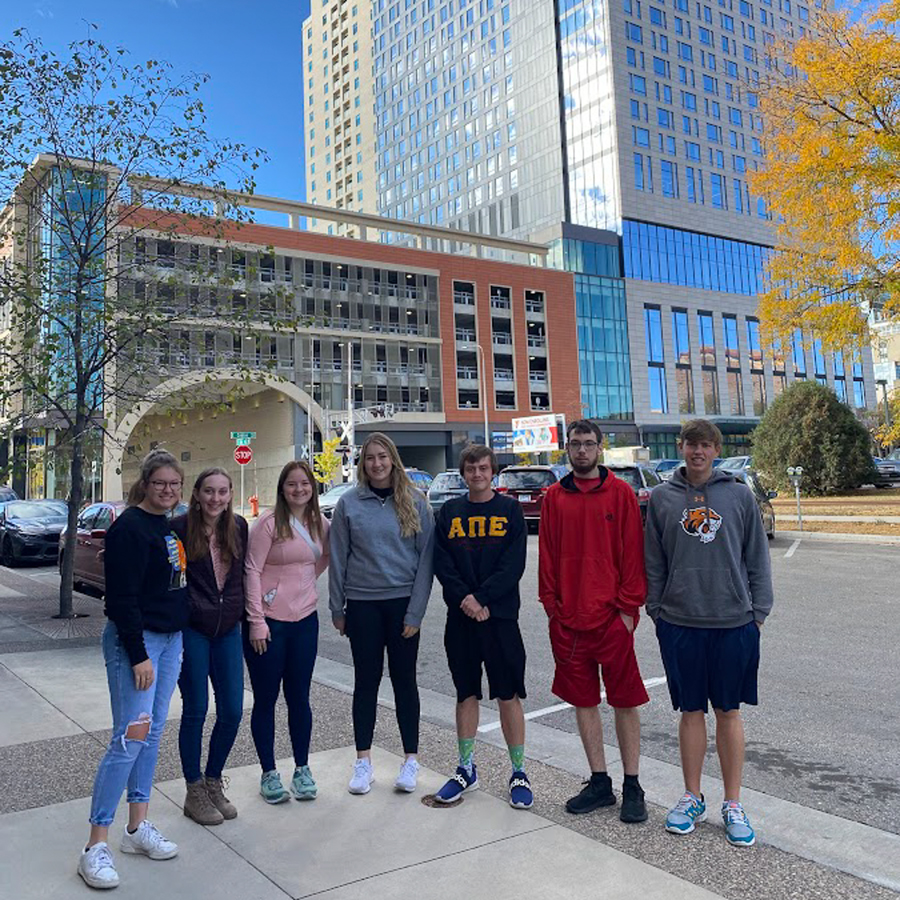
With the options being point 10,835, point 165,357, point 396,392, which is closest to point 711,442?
point 10,835

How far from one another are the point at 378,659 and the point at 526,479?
16.5m

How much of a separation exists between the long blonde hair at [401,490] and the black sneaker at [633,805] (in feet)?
5.53

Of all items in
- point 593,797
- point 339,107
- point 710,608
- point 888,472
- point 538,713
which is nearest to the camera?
point 710,608

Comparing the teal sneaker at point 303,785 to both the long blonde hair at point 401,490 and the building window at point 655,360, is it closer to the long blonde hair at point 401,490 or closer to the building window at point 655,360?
the long blonde hair at point 401,490

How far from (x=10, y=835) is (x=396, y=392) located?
197ft

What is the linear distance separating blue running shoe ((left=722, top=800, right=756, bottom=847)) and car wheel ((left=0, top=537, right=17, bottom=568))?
58.6 feet

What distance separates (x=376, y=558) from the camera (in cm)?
437

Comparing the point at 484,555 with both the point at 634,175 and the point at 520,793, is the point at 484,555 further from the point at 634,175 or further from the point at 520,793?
the point at 634,175

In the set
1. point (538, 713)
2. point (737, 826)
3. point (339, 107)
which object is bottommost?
point (538, 713)

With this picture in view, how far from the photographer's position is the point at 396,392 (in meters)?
63.5

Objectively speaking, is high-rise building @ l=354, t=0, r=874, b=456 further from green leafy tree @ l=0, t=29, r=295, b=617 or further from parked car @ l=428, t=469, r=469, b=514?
green leafy tree @ l=0, t=29, r=295, b=617

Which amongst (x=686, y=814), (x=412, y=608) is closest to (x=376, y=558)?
(x=412, y=608)

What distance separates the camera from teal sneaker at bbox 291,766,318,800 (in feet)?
13.8

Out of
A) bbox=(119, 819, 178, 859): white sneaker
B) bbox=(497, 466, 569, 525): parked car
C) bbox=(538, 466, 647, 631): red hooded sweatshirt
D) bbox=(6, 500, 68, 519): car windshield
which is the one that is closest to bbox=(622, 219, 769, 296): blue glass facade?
bbox=(497, 466, 569, 525): parked car
